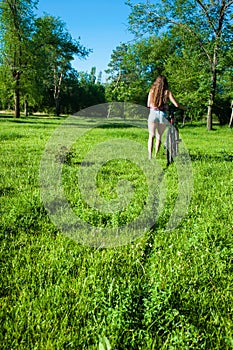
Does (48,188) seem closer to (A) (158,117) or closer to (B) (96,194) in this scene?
(B) (96,194)

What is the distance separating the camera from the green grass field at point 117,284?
2.00 metres

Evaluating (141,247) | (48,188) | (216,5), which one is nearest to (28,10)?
(216,5)

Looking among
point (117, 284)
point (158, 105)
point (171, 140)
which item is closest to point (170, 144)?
point (171, 140)

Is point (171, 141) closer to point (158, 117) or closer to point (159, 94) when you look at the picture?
point (158, 117)

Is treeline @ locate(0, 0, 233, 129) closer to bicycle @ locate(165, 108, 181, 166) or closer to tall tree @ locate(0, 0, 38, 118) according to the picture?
tall tree @ locate(0, 0, 38, 118)

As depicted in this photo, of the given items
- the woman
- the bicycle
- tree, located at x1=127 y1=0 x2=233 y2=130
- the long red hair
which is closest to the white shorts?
the woman

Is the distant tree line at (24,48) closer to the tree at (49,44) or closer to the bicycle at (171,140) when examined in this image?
the tree at (49,44)

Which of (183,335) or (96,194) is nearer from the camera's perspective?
(183,335)

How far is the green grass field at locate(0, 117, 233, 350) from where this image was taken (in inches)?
78.6

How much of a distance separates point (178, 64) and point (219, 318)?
107 feet

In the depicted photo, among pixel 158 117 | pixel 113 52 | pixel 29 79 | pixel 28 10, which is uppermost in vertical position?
pixel 113 52

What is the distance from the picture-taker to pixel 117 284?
8.33ft

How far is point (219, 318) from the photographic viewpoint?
7.22ft

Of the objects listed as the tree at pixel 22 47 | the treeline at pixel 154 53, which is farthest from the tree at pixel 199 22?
the tree at pixel 22 47
